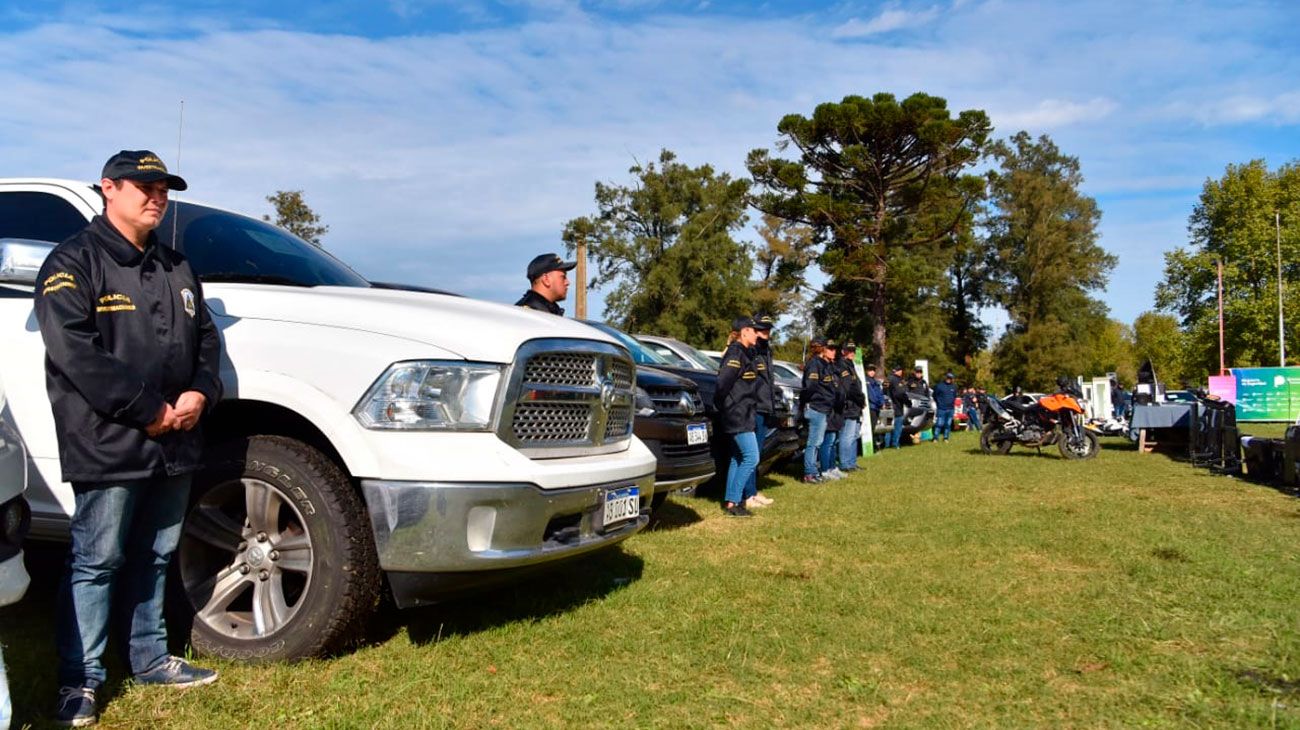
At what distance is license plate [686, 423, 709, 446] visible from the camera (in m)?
6.40

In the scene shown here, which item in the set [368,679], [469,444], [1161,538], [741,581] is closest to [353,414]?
[469,444]

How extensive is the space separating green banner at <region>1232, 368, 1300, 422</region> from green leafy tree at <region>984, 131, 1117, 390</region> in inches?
1045

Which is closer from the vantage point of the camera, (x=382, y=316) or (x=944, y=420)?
(x=382, y=316)

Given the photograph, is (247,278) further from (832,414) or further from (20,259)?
(832,414)

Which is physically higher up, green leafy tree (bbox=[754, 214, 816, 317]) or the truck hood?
green leafy tree (bbox=[754, 214, 816, 317])

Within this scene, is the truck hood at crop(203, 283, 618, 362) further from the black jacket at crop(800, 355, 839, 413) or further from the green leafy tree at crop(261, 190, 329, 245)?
the green leafy tree at crop(261, 190, 329, 245)

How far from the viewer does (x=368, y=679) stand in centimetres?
333

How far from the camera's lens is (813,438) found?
10.5 m

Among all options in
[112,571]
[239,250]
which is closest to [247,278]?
[239,250]

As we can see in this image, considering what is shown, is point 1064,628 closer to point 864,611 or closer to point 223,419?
point 864,611

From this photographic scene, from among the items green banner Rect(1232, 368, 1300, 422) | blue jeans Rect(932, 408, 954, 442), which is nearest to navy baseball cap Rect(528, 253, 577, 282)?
blue jeans Rect(932, 408, 954, 442)

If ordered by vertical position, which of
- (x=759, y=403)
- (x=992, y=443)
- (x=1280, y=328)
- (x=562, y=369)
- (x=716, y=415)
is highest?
(x=1280, y=328)

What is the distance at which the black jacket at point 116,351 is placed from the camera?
9.17ft

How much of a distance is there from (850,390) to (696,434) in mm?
5646
